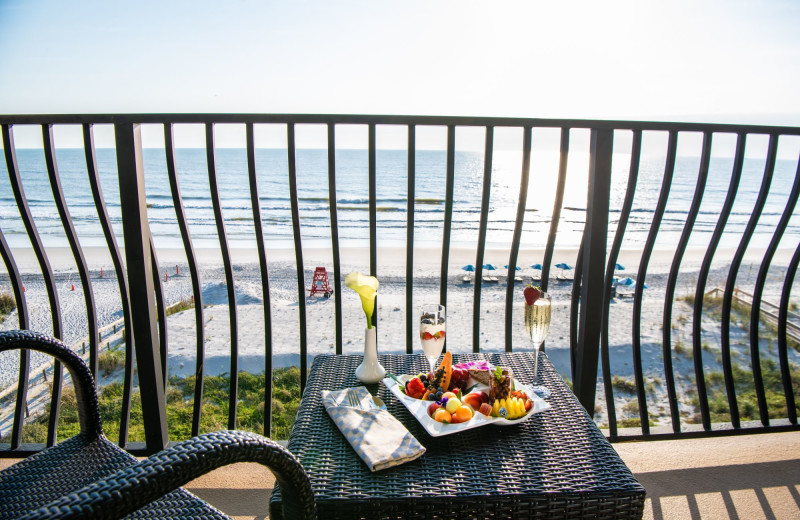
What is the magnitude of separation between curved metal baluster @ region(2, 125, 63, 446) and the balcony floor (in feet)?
1.12

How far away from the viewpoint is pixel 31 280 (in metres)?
10.4

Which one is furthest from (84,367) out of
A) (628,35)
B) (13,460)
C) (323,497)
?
(628,35)

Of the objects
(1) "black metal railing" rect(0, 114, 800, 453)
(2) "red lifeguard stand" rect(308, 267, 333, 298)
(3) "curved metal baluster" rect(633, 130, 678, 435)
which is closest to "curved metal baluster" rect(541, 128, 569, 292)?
(1) "black metal railing" rect(0, 114, 800, 453)

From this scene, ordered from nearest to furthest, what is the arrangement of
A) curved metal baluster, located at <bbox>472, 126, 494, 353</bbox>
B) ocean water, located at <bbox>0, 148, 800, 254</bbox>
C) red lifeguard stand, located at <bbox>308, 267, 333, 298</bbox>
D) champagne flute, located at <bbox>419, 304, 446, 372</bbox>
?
champagne flute, located at <bbox>419, 304, 446, 372</bbox> → curved metal baluster, located at <bbox>472, 126, 494, 353</bbox> → red lifeguard stand, located at <bbox>308, 267, 333, 298</bbox> → ocean water, located at <bbox>0, 148, 800, 254</bbox>

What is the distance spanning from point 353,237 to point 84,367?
1406cm

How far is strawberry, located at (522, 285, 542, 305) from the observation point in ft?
4.45

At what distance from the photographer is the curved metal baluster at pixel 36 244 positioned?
1657 millimetres

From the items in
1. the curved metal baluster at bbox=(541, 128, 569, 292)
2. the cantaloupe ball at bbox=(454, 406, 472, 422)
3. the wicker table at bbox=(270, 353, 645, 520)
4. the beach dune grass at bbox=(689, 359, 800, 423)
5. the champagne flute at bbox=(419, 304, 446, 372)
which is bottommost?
the beach dune grass at bbox=(689, 359, 800, 423)

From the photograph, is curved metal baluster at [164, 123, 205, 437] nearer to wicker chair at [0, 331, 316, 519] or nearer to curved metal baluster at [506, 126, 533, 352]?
wicker chair at [0, 331, 316, 519]

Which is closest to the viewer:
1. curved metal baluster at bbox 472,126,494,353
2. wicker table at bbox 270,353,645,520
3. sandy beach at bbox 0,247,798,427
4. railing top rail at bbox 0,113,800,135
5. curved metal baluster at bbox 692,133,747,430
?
wicker table at bbox 270,353,645,520

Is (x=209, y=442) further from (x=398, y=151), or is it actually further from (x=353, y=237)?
(x=398, y=151)

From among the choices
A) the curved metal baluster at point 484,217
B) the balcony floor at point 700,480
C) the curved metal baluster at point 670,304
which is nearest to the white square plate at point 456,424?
the curved metal baluster at point 484,217

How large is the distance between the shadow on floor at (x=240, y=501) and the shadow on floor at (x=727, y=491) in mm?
1305

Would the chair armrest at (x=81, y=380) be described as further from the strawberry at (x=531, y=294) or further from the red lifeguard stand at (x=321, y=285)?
the red lifeguard stand at (x=321, y=285)
